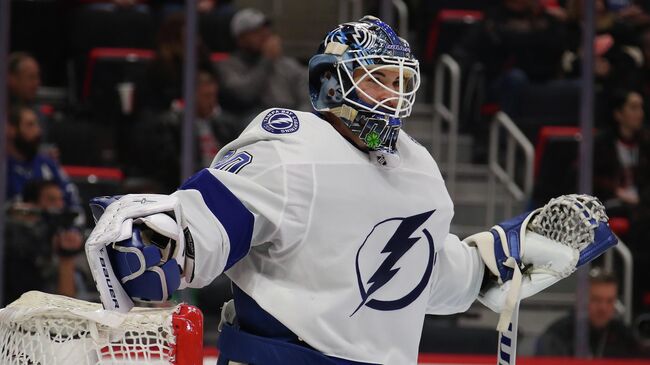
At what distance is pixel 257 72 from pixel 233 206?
2.60m

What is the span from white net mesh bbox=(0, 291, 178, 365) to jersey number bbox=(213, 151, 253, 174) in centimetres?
29

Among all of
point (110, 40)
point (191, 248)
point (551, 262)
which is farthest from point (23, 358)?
point (110, 40)

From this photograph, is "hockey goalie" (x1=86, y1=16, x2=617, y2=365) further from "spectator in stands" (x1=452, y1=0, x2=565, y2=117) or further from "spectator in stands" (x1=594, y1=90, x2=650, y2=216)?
"spectator in stands" (x1=452, y1=0, x2=565, y2=117)

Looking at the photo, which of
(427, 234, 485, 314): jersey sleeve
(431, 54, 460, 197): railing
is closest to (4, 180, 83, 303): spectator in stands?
(431, 54, 460, 197): railing

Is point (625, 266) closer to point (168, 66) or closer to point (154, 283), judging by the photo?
point (168, 66)

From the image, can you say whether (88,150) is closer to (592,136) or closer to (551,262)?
(592,136)

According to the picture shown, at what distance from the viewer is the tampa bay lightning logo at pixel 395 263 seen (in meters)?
2.15

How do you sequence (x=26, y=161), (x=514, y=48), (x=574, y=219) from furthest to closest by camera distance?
(x=514, y=48)
(x=26, y=161)
(x=574, y=219)

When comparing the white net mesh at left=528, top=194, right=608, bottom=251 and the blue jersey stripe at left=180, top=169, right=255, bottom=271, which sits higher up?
the blue jersey stripe at left=180, top=169, right=255, bottom=271

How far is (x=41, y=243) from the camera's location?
4.30 m

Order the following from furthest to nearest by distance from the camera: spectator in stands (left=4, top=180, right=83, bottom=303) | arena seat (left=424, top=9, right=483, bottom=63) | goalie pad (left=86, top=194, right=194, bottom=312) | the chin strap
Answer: arena seat (left=424, top=9, right=483, bottom=63) < spectator in stands (left=4, top=180, right=83, bottom=303) < the chin strap < goalie pad (left=86, top=194, right=194, bottom=312)

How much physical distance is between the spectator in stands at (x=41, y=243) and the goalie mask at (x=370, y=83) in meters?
2.25

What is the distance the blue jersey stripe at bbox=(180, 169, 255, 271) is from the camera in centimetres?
200

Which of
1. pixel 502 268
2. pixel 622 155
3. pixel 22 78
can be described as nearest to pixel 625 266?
pixel 622 155
